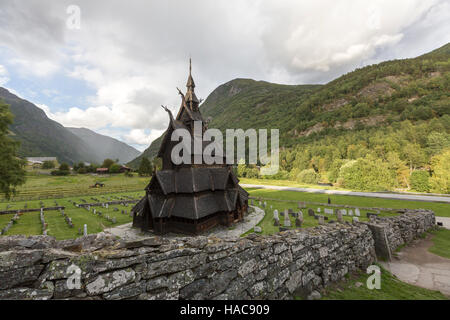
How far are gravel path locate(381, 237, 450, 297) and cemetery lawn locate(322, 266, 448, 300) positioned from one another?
3.68 ft

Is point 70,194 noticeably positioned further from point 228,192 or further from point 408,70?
point 408,70

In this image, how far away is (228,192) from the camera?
20984 mm

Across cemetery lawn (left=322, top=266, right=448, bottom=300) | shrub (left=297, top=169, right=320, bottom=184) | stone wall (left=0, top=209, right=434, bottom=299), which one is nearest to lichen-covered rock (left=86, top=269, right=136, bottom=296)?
stone wall (left=0, top=209, right=434, bottom=299)

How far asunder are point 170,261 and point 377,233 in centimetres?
1159

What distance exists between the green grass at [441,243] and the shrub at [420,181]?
138 feet

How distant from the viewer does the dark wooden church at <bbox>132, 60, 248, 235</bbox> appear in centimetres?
1711

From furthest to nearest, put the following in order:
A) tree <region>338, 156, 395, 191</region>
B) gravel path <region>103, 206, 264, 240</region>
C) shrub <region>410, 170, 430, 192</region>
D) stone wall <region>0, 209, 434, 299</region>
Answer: tree <region>338, 156, 395, 191</region> → shrub <region>410, 170, 430, 192</region> → gravel path <region>103, 206, 264, 240</region> → stone wall <region>0, 209, 434, 299</region>

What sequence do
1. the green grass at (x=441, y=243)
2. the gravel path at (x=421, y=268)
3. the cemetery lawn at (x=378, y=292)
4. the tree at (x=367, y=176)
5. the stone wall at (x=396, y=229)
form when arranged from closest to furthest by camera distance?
1. the cemetery lawn at (x=378, y=292)
2. the gravel path at (x=421, y=268)
3. the stone wall at (x=396, y=229)
4. the green grass at (x=441, y=243)
5. the tree at (x=367, y=176)

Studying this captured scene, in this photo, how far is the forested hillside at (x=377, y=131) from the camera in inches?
1896

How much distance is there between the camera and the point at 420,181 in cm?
4406

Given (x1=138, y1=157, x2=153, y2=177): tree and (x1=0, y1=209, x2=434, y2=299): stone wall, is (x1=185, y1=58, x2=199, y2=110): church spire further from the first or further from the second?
(x1=138, y1=157, x2=153, y2=177): tree

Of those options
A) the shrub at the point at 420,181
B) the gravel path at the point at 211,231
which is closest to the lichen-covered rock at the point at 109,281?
the gravel path at the point at 211,231

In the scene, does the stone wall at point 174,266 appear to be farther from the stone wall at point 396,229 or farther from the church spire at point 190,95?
the church spire at point 190,95
